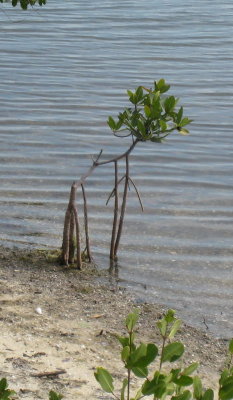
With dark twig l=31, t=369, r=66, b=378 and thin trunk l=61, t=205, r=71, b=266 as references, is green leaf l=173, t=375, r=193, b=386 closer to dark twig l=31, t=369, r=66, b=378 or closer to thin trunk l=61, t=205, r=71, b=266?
dark twig l=31, t=369, r=66, b=378

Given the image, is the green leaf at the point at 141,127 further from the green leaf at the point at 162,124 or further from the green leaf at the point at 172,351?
the green leaf at the point at 172,351

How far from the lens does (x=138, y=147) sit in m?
9.48

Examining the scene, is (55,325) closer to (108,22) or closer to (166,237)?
(166,237)

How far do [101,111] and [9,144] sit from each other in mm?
1666

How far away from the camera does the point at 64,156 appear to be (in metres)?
9.14

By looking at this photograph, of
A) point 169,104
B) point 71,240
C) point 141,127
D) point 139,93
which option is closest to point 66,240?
point 71,240

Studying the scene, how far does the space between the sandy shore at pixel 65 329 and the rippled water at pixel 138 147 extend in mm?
379

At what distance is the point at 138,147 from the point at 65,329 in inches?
178

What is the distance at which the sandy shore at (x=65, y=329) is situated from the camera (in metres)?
4.51

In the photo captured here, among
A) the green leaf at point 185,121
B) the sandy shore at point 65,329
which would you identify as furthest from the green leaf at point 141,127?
the sandy shore at point 65,329

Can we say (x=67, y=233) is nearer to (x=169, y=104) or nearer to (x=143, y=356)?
(x=169, y=104)

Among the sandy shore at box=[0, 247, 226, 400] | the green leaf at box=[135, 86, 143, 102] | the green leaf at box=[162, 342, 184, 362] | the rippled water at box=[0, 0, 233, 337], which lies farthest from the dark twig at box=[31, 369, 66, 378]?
the green leaf at box=[135, 86, 143, 102]

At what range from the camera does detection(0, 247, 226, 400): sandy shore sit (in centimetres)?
451

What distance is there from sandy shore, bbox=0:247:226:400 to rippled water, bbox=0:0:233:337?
0.38 meters
